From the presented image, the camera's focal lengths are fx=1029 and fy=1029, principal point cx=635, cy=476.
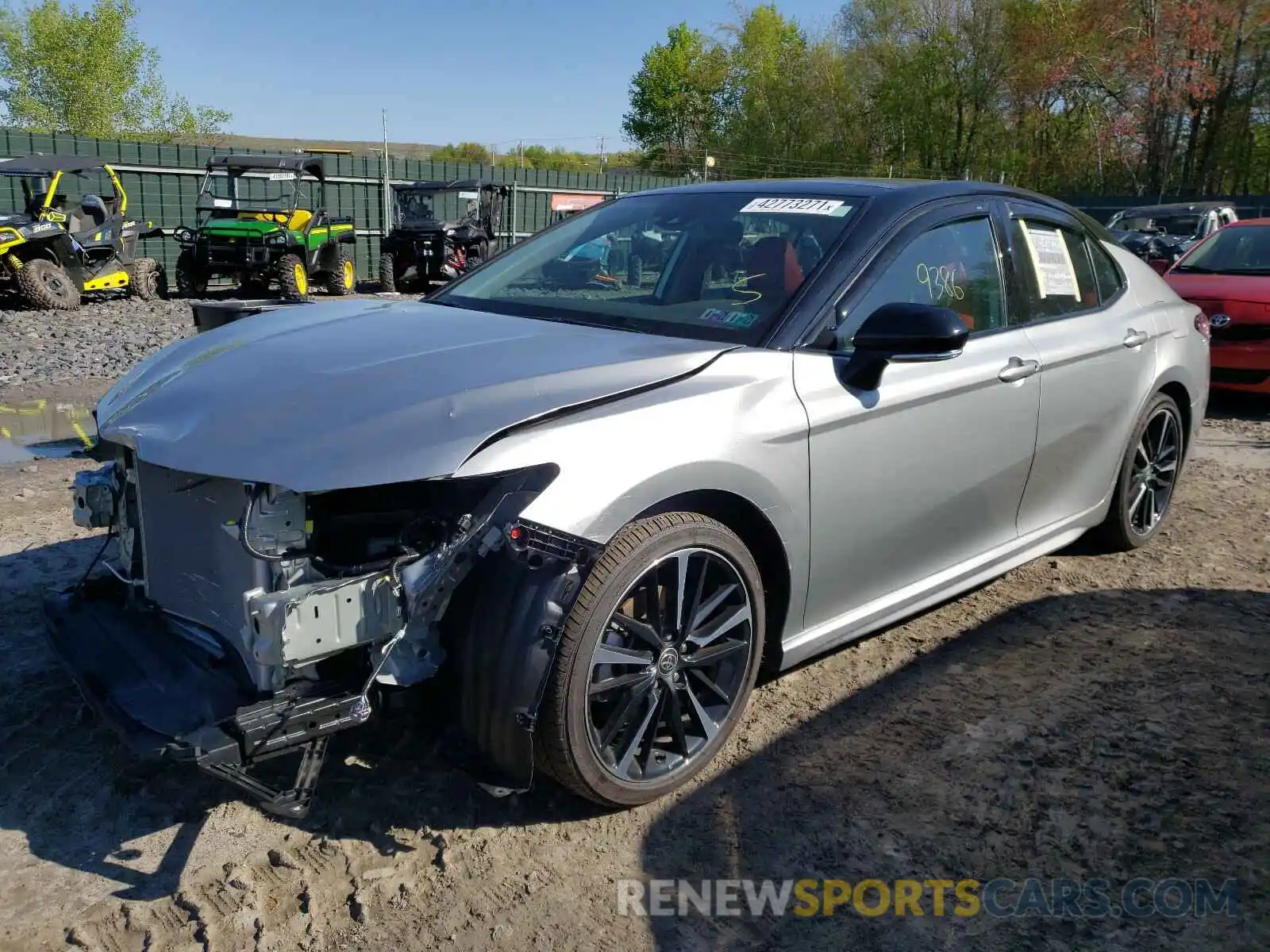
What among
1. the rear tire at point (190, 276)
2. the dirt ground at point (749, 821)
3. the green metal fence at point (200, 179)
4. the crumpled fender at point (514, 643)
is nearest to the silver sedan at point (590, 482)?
the crumpled fender at point (514, 643)

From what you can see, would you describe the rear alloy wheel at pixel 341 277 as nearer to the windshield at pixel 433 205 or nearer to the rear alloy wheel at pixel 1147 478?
the windshield at pixel 433 205

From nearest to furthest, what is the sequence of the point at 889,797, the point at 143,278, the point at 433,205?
1. the point at 889,797
2. the point at 143,278
3. the point at 433,205

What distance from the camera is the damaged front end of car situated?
2211 millimetres

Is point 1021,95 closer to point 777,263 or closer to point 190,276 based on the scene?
point 190,276

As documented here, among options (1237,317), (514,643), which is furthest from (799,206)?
(1237,317)

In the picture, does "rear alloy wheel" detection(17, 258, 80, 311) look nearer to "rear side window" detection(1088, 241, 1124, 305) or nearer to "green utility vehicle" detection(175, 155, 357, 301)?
"green utility vehicle" detection(175, 155, 357, 301)

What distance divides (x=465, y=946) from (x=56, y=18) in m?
50.9

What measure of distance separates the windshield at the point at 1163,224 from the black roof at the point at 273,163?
1351 cm

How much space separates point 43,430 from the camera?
6914 millimetres

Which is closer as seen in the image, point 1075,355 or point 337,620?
point 337,620

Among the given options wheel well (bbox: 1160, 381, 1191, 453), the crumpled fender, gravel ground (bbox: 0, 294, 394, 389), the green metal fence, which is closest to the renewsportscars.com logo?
the crumpled fender

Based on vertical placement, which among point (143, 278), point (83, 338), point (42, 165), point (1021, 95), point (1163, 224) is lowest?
point (83, 338)

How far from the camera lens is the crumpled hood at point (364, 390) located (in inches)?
89.3

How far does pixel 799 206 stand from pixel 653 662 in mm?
1644
